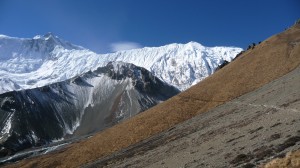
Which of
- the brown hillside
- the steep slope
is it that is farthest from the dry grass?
the brown hillside

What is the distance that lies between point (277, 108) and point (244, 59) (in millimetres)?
61817

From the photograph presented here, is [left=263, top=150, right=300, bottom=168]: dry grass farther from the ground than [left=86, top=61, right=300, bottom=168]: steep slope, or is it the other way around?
[left=86, top=61, right=300, bottom=168]: steep slope

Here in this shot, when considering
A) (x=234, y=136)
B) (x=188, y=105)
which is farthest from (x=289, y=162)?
(x=188, y=105)

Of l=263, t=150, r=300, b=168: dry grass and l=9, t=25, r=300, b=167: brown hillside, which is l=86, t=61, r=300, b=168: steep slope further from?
l=9, t=25, r=300, b=167: brown hillside

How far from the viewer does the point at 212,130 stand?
5672cm

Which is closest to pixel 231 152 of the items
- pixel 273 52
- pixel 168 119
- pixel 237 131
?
pixel 237 131

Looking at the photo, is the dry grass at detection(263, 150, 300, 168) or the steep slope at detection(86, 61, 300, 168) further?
the steep slope at detection(86, 61, 300, 168)

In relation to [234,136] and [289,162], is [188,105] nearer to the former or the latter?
[234,136]

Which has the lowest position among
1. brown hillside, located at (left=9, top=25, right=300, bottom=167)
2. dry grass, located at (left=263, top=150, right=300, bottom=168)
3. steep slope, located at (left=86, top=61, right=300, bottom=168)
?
dry grass, located at (left=263, top=150, right=300, bottom=168)

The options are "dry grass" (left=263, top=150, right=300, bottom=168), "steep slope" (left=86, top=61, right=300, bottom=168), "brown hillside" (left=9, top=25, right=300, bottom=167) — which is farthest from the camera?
"brown hillside" (left=9, top=25, right=300, bottom=167)

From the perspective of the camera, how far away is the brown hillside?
7725cm

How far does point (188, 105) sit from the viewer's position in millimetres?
87188

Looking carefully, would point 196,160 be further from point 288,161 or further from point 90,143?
point 90,143

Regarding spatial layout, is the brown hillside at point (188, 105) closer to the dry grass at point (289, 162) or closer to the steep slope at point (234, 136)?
the steep slope at point (234, 136)
